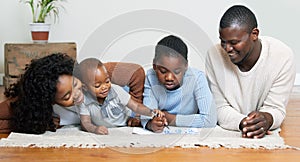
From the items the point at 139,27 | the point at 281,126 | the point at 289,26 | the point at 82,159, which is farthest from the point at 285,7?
the point at 82,159

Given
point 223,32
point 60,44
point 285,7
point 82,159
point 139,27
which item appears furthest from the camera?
point 139,27

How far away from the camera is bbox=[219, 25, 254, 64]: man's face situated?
165cm

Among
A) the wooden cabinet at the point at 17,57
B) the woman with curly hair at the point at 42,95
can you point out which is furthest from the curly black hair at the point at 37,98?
the wooden cabinet at the point at 17,57

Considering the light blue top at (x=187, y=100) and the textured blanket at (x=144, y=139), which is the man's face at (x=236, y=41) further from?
the textured blanket at (x=144, y=139)

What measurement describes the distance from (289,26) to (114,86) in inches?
63.3

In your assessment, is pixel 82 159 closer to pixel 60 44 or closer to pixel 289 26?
pixel 60 44

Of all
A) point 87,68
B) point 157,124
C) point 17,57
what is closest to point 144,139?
point 157,124

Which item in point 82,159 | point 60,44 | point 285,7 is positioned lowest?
point 82,159

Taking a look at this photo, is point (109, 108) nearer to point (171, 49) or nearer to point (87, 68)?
point (87, 68)

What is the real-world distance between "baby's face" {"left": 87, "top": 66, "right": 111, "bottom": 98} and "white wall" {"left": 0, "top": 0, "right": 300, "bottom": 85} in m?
1.26

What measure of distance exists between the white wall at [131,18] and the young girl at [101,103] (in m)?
1.17

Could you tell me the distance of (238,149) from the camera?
1.54 metres

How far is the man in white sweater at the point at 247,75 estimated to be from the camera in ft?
5.44

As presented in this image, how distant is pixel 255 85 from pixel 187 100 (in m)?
0.25
